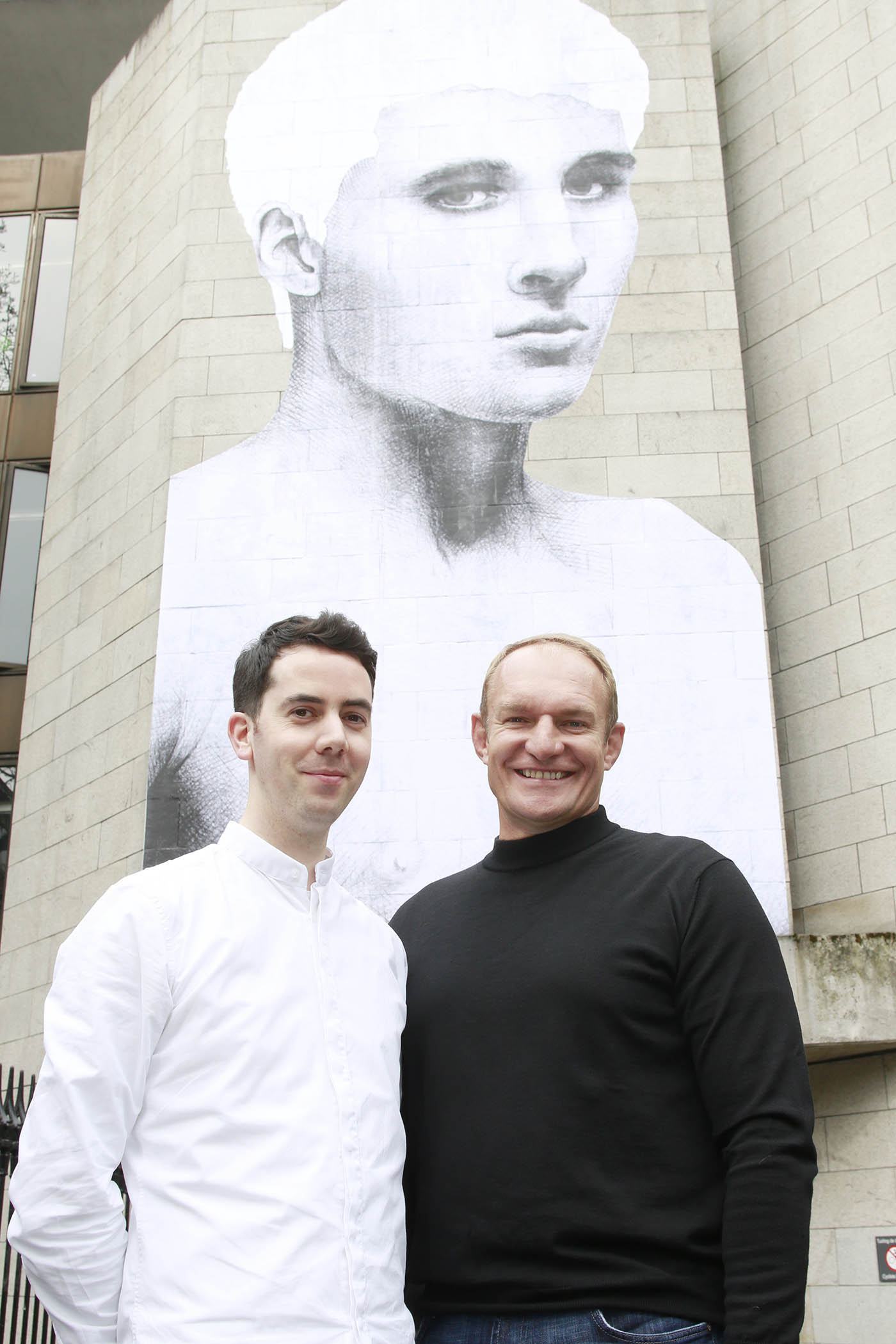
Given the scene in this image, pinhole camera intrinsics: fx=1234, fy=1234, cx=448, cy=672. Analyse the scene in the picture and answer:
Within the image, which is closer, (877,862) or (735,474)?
(877,862)

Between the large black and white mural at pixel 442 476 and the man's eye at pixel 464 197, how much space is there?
2 cm

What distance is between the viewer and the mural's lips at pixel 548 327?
33.2 feet

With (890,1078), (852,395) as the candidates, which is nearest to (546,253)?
(852,395)

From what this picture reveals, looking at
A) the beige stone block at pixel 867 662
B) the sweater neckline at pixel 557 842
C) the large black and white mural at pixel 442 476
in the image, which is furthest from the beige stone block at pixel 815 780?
the sweater neckline at pixel 557 842

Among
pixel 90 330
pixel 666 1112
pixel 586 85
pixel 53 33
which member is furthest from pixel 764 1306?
pixel 53 33

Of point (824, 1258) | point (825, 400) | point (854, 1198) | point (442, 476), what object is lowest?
point (824, 1258)

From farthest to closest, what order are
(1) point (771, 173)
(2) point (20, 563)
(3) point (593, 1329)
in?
(2) point (20, 563) < (1) point (771, 173) < (3) point (593, 1329)

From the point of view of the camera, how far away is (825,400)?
402 inches

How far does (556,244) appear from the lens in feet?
34.0

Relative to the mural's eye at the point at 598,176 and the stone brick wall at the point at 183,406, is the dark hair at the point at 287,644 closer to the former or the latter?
the stone brick wall at the point at 183,406

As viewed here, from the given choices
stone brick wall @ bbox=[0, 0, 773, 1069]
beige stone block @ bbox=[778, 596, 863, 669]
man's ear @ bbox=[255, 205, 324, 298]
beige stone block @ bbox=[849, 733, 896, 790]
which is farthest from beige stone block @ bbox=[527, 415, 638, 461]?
beige stone block @ bbox=[849, 733, 896, 790]

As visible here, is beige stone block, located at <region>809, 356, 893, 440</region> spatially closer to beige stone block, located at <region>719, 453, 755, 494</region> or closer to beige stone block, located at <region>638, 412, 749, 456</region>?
beige stone block, located at <region>638, 412, 749, 456</region>

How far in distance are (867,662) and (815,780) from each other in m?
0.98

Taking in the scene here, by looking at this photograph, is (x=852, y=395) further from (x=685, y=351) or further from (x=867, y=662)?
(x=867, y=662)
